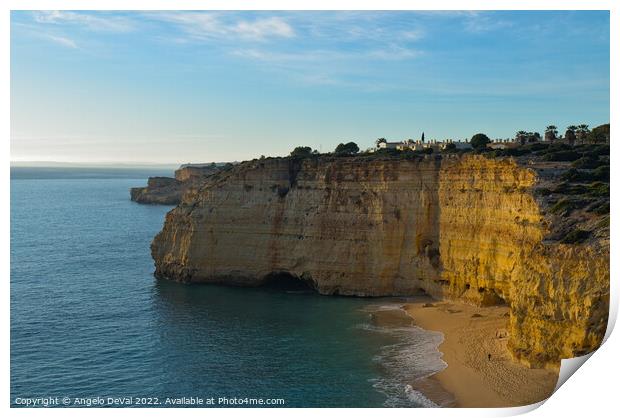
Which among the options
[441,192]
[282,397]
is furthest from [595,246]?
[441,192]

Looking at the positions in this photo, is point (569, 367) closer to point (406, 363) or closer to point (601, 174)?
point (406, 363)

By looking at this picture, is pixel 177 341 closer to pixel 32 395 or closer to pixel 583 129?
pixel 32 395

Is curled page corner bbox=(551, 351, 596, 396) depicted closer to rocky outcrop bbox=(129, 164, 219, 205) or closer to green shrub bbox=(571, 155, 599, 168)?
green shrub bbox=(571, 155, 599, 168)

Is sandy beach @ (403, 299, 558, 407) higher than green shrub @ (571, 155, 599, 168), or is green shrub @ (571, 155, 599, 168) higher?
green shrub @ (571, 155, 599, 168)

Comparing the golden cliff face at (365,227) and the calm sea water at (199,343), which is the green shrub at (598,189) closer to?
the golden cliff face at (365,227)

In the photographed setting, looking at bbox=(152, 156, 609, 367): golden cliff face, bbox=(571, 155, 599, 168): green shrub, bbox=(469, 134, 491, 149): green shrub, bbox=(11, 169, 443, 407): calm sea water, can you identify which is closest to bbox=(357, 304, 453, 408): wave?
bbox=(11, 169, 443, 407): calm sea water

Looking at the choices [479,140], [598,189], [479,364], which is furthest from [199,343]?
[479,140]

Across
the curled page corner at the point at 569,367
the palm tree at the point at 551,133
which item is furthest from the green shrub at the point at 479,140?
the curled page corner at the point at 569,367
